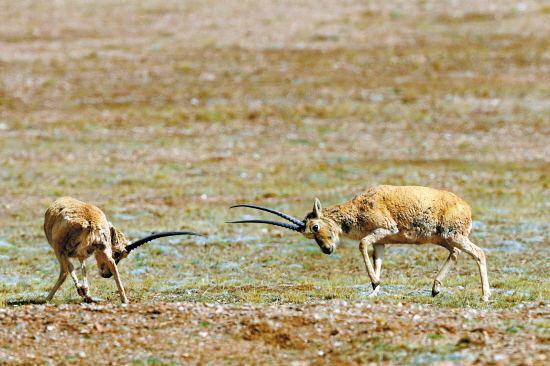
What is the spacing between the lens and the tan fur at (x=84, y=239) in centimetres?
A: 1664

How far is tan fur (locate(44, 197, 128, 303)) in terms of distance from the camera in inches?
655

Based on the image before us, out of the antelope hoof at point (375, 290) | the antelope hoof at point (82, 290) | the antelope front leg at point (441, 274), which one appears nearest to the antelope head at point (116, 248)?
the antelope hoof at point (82, 290)

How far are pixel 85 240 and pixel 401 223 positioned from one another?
17.8 feet

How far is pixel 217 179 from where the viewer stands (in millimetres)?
35844

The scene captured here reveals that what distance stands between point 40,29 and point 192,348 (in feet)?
181

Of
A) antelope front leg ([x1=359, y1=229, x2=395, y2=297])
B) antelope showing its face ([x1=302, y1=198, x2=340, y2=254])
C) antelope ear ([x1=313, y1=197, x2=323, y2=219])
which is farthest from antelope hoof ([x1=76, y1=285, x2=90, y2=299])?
antelope front leg ([x1=359, y1=229, x2=395, y2=297])

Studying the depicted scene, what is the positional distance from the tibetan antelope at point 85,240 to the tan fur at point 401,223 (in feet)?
8.99

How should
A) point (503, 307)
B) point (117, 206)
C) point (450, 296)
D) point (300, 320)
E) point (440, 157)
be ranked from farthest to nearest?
1. point (440, 157)
2. point (117, 206)
3. point (450, 296)
4. point (503, 307)
5. point (300, 320)

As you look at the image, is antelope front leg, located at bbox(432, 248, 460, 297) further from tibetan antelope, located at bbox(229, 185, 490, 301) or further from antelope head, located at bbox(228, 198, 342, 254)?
antelope head, located at bbox(228, 198, 342, 254)

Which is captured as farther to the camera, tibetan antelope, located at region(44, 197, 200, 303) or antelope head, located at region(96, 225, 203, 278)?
antelope head, located at region(96, 225, 203, 278)

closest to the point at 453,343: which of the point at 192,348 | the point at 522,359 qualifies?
the point at 522,359

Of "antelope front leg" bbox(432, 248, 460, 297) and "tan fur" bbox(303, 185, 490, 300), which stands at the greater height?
"tan fur" bbox(303, 185, 490, 300)

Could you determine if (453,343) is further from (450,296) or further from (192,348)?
(450,296)

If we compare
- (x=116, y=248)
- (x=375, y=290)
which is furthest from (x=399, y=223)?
(x=116, y=248)
